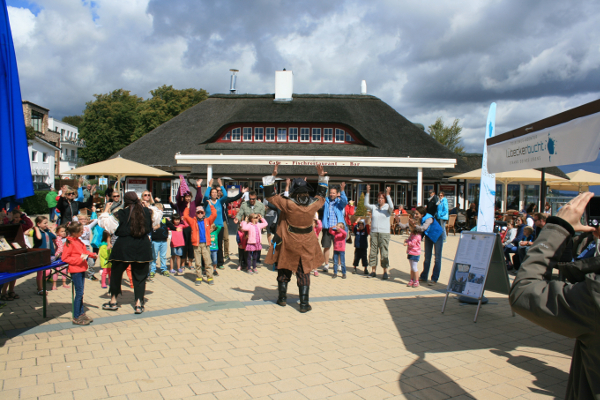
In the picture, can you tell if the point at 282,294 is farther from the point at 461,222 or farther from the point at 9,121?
the point at 461,222

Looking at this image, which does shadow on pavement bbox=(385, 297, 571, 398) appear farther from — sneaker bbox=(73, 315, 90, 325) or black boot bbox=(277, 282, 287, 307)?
sneaker bbox=(73, 315, 90, 325)

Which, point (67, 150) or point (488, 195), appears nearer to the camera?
point (488, 195)

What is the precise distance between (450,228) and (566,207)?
16.5 meters

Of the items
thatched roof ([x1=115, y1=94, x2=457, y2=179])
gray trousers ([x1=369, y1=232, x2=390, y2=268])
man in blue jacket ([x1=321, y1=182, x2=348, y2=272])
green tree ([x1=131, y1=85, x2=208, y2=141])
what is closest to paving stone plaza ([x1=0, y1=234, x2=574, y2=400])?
gray trousers ([x1=369, y1=232, x2=390, y2=268])

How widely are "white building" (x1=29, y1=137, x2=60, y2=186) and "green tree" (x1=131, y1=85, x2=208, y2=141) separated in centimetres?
926

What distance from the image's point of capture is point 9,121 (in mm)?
4168

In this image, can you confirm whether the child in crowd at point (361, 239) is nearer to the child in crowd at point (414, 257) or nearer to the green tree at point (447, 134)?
the child in crowd at point (414, 257)

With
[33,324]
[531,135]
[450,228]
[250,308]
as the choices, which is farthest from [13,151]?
[450,228]

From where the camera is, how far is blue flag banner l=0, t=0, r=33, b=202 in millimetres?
4121

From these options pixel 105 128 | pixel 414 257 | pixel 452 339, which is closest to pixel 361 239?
pixel 414 257

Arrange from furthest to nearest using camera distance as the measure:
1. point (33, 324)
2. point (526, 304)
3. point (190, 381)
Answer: point (33, 324), point (190, 381), point (526, 304)

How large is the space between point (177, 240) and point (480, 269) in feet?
18.3

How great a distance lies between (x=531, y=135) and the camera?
470cm

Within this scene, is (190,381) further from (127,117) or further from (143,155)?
(127,117)
